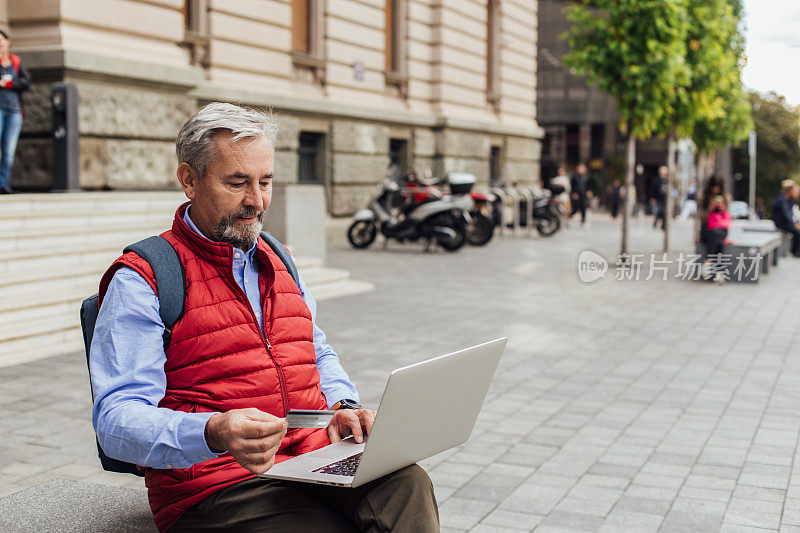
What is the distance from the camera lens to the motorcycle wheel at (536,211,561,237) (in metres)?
21.4

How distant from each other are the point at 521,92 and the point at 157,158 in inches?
646

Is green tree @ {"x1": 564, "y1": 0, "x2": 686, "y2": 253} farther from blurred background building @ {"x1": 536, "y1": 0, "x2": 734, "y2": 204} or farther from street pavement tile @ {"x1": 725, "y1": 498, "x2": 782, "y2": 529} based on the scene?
blurred background building @ {"x1": 536, "y1": 0, "x2": 734, "y2": 204}

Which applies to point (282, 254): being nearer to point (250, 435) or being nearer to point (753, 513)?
point (250, 435)

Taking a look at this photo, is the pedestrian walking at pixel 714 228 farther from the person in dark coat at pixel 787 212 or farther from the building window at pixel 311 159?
the building window at pixel 311 159

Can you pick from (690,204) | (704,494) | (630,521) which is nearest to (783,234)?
(690,204)

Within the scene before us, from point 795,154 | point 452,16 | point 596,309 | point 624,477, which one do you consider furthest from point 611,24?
point 795,154

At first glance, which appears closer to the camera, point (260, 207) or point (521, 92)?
point (260, 207)

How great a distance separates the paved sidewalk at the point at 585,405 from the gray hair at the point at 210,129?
7.03 ft

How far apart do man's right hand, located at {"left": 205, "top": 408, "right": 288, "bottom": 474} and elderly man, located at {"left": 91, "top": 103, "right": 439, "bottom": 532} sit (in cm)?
2

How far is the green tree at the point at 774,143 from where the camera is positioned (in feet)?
225

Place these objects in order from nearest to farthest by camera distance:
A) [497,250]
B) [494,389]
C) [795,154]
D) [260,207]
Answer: [260,207], [494,389], [497,250], [795,154]

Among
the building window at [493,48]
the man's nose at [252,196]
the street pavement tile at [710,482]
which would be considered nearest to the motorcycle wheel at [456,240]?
the building window at [493,48]

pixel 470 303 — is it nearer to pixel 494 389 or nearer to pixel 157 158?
pixel 494 389

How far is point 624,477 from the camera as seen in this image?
451 centimetres
